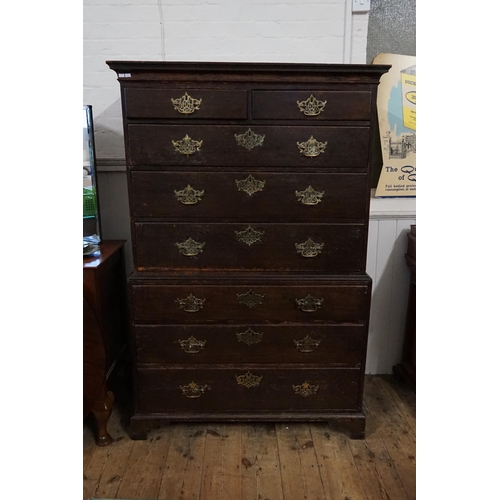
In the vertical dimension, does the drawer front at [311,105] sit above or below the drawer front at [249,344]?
above

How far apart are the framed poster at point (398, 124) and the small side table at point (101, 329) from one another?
1.45m

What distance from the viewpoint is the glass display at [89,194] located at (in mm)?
1897

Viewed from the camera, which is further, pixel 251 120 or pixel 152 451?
pixel 152 451

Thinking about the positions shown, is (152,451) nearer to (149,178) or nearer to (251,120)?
(149,178)

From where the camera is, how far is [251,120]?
5.40ft

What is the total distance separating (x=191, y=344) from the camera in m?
1.83

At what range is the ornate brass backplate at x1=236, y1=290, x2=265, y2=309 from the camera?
1.79 m

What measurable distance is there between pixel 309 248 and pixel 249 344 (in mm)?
508

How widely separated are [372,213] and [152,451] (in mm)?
1619

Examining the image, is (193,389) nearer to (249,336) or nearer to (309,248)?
(249,336)

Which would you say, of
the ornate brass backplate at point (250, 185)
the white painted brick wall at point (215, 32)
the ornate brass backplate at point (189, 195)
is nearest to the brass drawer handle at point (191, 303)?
the ornate brass backplate at point (189, 195)

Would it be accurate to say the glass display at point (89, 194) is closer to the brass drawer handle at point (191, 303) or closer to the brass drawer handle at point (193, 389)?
the brass drawer handle at point (191, 303)
